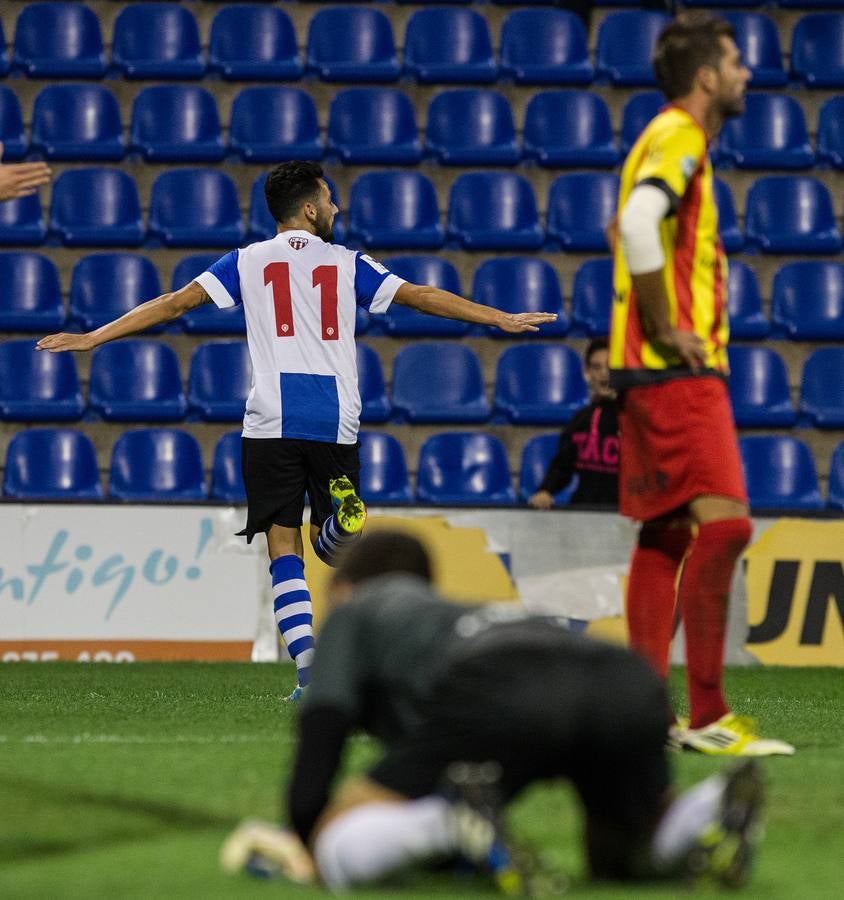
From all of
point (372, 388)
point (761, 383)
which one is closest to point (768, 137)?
point (761, 383)

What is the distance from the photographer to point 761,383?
1164cm

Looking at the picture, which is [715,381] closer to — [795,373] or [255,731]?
[255,731]

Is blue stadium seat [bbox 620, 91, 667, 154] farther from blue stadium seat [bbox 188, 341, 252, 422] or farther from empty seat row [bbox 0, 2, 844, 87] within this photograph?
blue stadium seat [bbox 188, 341, 252, 422]

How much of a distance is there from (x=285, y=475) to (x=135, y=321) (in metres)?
0.83

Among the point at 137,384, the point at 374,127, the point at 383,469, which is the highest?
the point at 374,127

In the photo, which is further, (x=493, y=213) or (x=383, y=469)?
(x=493, y=213)

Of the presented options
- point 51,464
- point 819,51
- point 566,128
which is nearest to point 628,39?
point 566,128

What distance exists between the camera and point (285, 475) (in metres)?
7.14

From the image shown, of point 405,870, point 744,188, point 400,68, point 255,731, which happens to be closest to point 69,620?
point 255,731

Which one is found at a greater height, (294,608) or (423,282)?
(423,282)

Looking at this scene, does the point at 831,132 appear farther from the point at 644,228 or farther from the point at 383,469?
the point at 644,228

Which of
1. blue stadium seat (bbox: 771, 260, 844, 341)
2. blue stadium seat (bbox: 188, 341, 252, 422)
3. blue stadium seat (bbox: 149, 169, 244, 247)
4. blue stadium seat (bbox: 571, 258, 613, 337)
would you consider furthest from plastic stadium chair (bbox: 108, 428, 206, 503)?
blue stadium seat (bbox: 771, 260, 844, 341)

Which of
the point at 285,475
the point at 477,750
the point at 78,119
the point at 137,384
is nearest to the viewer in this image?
the point at 477,750

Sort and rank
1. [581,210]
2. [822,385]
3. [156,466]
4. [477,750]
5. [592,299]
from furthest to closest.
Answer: [581,210] → [592,299] → [822,385] → [156,466] → [477,750]
